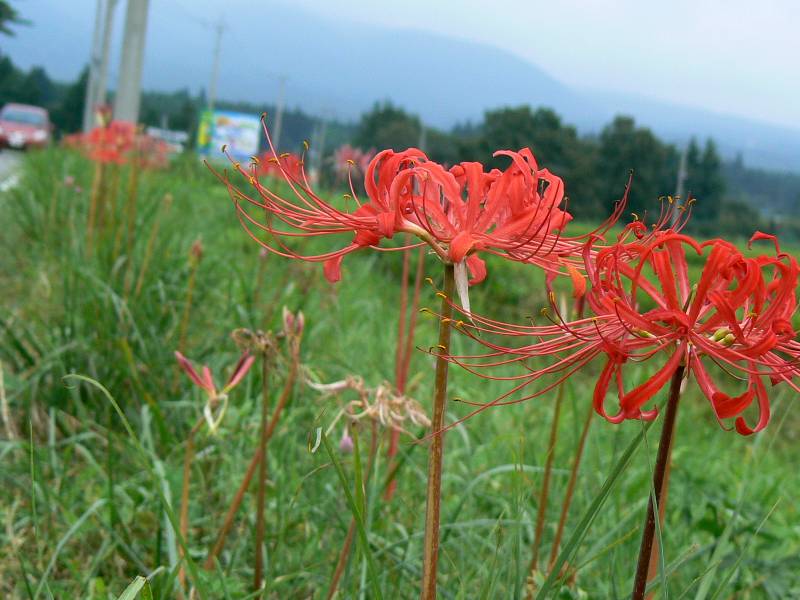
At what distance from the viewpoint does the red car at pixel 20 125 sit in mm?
25984

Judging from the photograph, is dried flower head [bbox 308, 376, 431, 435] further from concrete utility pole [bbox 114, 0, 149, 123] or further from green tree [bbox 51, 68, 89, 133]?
green tree [bbox 51, 68, 89, 133]

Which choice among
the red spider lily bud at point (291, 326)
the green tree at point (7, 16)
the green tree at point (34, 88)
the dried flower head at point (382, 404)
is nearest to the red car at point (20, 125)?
the green tree at point (7, 16)

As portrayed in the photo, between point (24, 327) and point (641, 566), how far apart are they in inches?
101

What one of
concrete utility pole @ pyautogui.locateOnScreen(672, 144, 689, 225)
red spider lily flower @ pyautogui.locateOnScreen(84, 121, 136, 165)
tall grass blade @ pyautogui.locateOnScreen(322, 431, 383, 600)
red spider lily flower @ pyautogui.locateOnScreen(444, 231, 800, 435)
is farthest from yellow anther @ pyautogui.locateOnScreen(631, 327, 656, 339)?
concrete utility pole @ pyautogui.locateOnScreen(672, 144, 689, 225)

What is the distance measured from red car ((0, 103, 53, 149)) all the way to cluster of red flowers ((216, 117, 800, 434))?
25.9 meters

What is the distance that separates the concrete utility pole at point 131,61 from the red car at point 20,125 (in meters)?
Result: 19.7

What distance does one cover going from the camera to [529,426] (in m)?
3.39

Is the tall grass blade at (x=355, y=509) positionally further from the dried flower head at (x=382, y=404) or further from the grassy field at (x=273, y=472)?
the dried flower head at (x=382, y=404)

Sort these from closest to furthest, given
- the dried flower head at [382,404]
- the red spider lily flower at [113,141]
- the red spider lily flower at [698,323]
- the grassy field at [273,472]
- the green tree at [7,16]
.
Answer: the red spider lily flower at [698,323], the dried flower head at [382,404], the grassy field at [273,472], the red spider lily flower at [113,141], the green tree at [7,16]

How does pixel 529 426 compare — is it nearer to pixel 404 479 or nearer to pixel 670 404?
pixel 404 479

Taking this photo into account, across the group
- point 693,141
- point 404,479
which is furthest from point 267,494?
point 693,141

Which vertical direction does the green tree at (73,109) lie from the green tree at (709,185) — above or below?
below

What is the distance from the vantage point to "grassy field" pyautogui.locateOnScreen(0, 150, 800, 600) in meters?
1.67

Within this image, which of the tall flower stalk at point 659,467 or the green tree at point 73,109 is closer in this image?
the tall flower stalk at point 659,467
